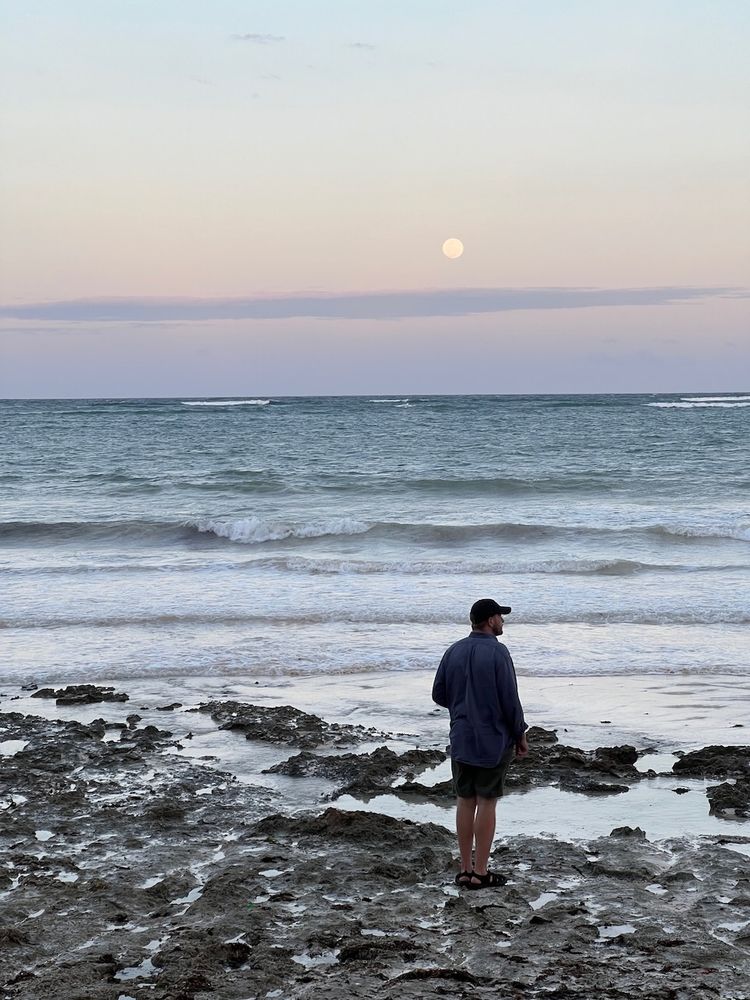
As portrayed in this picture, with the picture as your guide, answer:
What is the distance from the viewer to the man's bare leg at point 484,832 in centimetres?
598

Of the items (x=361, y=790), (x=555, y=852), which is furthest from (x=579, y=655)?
(x=555, y=852)

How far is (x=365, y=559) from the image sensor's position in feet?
64.8

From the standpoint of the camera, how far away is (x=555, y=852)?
6449 mm

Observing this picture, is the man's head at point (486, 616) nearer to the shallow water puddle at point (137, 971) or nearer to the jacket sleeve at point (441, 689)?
the jacket sleeve at point (441, 689)

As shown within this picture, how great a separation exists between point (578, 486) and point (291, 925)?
26648 mm

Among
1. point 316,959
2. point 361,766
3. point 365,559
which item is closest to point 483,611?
point 316,959

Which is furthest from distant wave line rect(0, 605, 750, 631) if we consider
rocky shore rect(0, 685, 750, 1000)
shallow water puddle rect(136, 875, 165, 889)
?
shallow water puddle rect(136, 875, 165, 889)

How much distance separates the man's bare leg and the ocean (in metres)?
5.25

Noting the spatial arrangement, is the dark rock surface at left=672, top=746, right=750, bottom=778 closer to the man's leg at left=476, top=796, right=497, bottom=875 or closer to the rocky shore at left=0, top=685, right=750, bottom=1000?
the rocky shore at left=0, top=685, right=750, bottom=1000

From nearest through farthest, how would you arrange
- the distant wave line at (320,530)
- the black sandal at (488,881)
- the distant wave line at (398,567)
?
1. the black sandal at (488,881)
2. the distant wave line at (398,567)
3. the distant wave line at (320,530)

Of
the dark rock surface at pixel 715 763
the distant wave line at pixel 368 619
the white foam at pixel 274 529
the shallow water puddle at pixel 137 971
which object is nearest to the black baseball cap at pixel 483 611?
the shallow water puddle at pixel 137 971

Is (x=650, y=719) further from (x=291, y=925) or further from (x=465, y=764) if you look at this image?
(x=291, y=925)

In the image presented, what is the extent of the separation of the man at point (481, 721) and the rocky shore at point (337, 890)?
14.6 inches

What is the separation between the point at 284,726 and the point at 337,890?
353 centimetres
